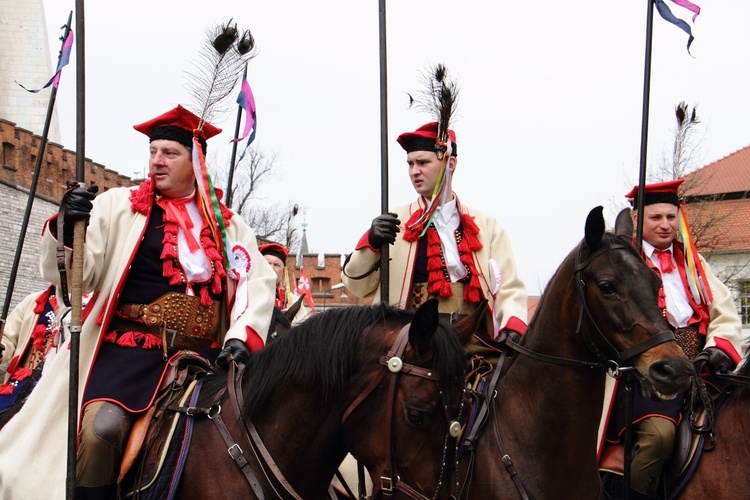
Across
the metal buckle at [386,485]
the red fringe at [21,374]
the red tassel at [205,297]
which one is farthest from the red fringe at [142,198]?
the red fringe at [21,374]

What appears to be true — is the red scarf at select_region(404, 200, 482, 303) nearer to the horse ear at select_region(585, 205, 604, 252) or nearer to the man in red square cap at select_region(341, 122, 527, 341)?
the man in red square cap at select_region(341, 122, 527, 341)

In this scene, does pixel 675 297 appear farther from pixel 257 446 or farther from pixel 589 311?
pixel 257 446

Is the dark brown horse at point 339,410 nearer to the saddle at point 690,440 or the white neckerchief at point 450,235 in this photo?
A: the white neckerchief at point 450,235

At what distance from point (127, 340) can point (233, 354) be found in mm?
604

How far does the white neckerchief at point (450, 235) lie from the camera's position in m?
6.25

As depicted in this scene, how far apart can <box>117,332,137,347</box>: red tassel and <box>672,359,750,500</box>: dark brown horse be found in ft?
11.5

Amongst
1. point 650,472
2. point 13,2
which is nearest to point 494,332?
point 650,472

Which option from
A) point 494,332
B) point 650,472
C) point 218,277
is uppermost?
point 218,277

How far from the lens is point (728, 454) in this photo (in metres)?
5.36

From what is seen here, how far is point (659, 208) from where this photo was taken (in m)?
6.91

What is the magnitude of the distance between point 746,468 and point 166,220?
3.79 metres

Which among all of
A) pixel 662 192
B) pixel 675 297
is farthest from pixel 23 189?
pixel 675 297

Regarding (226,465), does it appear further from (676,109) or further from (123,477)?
(676,109)

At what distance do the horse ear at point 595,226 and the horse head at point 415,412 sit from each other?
1.39 metres
